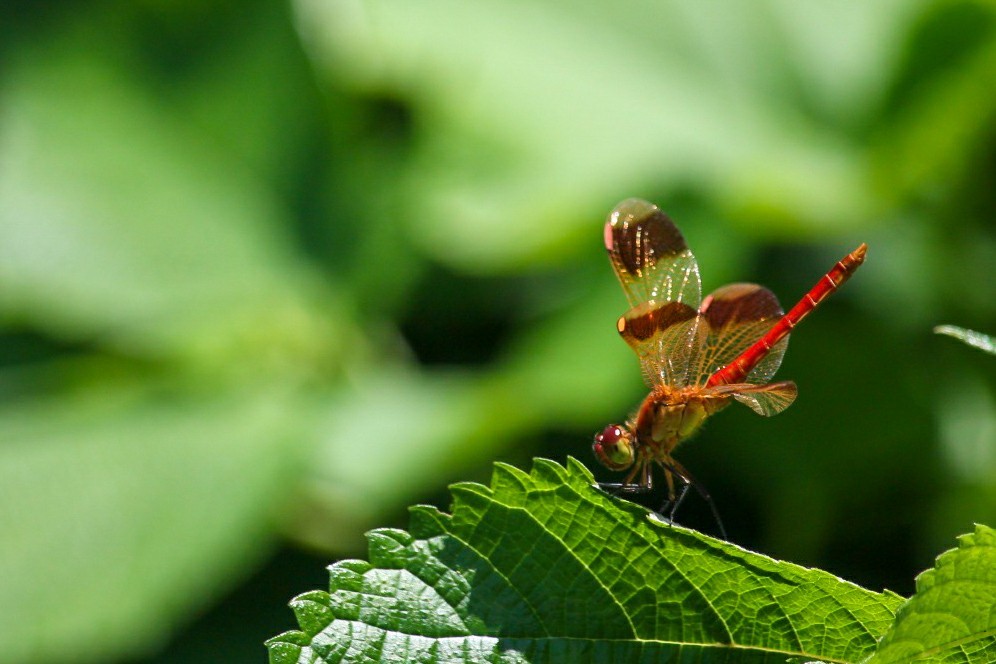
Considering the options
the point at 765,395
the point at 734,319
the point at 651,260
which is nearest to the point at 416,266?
the point at 651,260

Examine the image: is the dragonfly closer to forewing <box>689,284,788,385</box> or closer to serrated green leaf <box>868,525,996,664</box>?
forewing <box>689,284,788,385</box>

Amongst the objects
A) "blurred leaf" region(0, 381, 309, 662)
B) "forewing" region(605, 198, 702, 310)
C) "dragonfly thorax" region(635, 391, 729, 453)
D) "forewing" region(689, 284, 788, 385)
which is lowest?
"blurred leaf" region(0, 381, 309, 662)

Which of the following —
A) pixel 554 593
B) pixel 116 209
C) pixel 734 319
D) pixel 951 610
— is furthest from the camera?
pixel 116 209

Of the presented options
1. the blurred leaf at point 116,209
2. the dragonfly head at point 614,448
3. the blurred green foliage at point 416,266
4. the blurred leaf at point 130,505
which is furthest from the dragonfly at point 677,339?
the blurred leaf at point 116,209

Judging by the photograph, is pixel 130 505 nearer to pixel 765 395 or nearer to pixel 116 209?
pixel 116 209

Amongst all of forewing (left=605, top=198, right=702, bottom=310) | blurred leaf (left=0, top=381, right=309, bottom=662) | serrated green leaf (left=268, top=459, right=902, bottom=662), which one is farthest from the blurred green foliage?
serrated green leaf (left=268, top=459, right=902, bottom=662)

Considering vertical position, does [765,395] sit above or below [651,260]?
below
